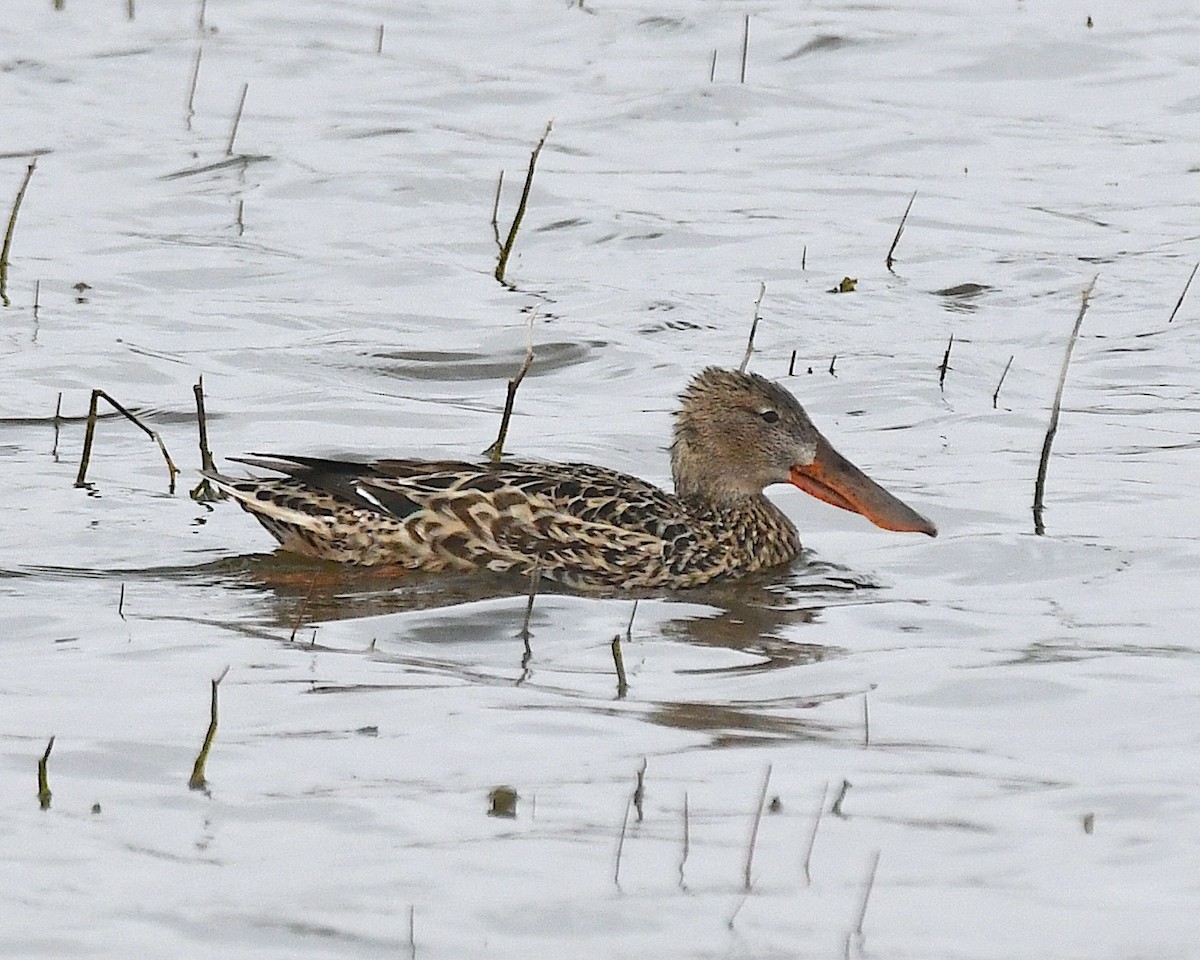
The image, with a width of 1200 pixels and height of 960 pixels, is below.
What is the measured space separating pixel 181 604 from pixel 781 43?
11630 millimetres

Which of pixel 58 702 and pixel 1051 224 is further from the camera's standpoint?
pixel 1051 224

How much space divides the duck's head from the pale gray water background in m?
0.31

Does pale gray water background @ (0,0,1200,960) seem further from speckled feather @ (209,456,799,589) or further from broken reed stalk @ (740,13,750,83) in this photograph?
speckled feather @ (209,456,799,589)

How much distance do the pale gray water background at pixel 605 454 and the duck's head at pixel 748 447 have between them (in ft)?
1.03

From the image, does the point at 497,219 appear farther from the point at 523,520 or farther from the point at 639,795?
the point at 639,795

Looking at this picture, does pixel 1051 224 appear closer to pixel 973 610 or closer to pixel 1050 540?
pixel 1050 540

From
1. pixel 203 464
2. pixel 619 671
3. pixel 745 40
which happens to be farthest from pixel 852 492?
pixel 745 40

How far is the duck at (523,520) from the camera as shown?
8.51m

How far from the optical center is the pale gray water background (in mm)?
5066

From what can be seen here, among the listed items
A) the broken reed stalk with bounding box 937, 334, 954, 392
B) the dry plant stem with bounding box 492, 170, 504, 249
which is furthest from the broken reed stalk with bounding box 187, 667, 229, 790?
the dry plant stem with bounding box 492, 170, 504, 249

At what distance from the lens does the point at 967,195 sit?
49.5 ft

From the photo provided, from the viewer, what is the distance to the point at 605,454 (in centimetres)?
1030

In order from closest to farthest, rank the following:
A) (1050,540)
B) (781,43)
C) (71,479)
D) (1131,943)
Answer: (1131,943)
(1050,540)
(71,479)
(781,43)

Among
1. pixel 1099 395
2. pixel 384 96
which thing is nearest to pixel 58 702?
pixel 1099 395
